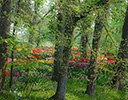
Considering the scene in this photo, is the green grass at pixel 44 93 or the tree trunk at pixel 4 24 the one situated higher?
the tree trunk at pixel 4 24

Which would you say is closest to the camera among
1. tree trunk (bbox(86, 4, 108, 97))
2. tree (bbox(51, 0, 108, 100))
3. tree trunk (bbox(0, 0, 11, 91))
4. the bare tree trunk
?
tree trunk (bbox(0, 0, 11, 91))

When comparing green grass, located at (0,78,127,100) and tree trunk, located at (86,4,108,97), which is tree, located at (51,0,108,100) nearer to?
green grass, located at (0,78,127,100)

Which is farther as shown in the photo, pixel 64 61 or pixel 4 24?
pixel 64 61

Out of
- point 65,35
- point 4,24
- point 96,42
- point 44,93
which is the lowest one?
point 44,93

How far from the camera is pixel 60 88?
5.99 meters

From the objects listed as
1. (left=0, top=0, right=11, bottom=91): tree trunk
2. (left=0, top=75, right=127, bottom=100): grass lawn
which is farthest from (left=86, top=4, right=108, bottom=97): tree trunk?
(left=0, top=0, right=11, bottom=91): tree trunk

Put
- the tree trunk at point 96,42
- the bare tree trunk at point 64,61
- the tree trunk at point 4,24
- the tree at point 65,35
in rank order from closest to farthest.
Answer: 1. the tree trunk at point 4,24
2. the tree at point 65,35
3. the bare tree trunk at point 64,61
4. the tree trunk at point 96,42

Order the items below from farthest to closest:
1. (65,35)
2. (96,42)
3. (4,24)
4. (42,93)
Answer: (42,93) < (96,42) < (65,35) < (4,24)

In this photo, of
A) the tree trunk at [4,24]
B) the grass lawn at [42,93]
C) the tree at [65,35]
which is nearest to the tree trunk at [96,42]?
the grass lawn at [42,93]

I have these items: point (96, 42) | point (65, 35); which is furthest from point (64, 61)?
point (96, 42)

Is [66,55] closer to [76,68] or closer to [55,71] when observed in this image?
[55,71]

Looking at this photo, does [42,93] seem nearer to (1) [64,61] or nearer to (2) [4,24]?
(1) [64,61]

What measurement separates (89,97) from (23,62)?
387 centimetres

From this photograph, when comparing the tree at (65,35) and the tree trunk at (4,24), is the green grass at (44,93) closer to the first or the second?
the tree at (65,35)
